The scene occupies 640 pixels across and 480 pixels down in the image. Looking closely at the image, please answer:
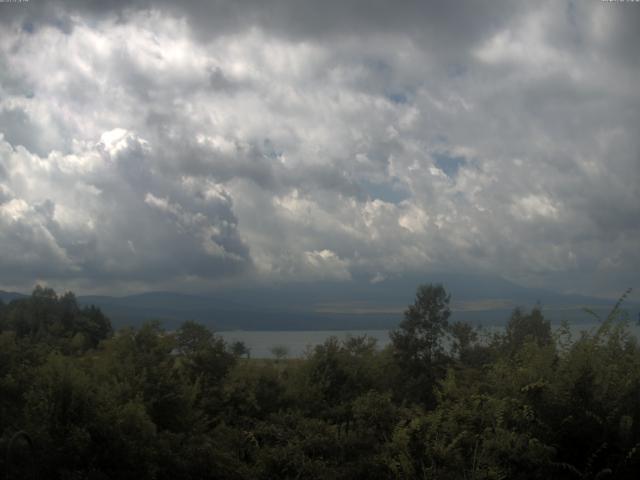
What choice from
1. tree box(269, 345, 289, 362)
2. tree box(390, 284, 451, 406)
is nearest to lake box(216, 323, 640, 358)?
tree box(269, 345, 289, 362)

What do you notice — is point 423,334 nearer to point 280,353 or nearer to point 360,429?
point 280,353

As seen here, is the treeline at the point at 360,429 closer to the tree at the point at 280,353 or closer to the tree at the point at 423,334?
the tree at the point at 280,353

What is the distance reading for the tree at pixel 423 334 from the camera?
1467 inches

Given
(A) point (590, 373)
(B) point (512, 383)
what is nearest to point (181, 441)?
(B) point (512, 383)

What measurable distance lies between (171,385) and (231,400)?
327 cm

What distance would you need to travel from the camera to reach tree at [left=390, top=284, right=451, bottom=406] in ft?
122

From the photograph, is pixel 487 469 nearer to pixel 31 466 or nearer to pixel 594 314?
pixel 594 314

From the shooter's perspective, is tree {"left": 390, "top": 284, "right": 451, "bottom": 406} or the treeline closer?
the treeline

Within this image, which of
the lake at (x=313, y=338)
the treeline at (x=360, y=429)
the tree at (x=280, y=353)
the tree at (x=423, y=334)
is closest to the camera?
the treeline at (x=360, y=429)

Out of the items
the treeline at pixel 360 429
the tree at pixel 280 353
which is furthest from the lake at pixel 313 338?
the treeline at pixel 360 429

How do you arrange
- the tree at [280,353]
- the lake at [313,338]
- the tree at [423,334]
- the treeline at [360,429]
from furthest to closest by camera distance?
the tree at [423,334], the tree at [280,353], the lake at [313,338], the treeline at [360,429]

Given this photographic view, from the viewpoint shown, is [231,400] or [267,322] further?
[267,322]

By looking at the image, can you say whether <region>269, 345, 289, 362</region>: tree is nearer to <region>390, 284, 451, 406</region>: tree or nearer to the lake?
the lake

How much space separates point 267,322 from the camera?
186875 mm
